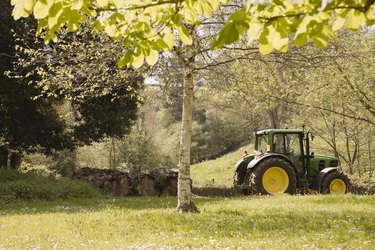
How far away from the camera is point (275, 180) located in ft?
55.3

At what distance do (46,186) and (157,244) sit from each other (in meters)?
12.4

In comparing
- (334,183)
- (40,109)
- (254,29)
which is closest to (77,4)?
(254,29)

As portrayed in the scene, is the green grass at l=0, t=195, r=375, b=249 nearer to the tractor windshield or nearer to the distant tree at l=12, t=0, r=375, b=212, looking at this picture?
the distant tree at l=12, t=0, r=375, b=212

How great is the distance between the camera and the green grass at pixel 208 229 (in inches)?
259

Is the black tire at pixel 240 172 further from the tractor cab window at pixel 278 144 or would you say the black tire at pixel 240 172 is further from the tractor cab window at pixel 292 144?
the tractor cab window at pixel 292 144

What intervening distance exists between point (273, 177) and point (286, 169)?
0.71 meters

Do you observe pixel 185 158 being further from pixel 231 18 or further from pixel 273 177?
pixel 231 18

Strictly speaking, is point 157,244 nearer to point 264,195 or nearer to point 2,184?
point 264,195

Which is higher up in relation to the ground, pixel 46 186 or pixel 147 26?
pixel 147 26

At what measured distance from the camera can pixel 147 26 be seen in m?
3.39

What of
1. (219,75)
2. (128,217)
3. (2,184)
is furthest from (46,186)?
(219,75)

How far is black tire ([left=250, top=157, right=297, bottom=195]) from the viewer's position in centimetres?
1638

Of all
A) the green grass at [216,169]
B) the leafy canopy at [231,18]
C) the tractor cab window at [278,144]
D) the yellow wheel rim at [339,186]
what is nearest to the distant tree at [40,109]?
the tractor cab window at [278,144]

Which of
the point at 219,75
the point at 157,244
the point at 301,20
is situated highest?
the point at 219,75
